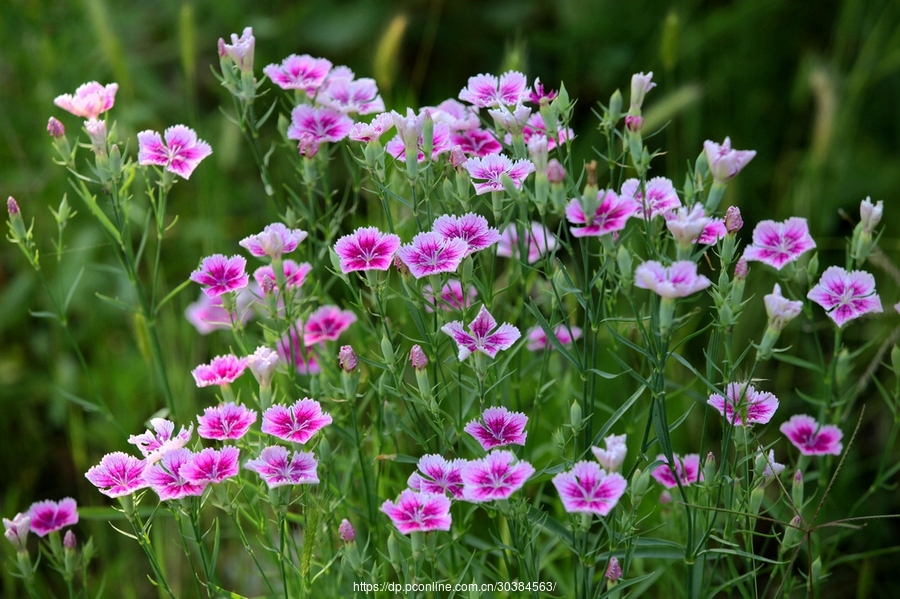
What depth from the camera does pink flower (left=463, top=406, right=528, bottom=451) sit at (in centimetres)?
121

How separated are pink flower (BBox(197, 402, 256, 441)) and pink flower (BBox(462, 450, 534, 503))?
32cm

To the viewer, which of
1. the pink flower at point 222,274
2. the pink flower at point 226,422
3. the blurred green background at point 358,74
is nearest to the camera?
the pink flower at point 226,422

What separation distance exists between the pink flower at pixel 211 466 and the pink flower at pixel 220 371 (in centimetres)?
20

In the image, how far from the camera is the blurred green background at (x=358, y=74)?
2400mm

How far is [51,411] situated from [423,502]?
165 cm

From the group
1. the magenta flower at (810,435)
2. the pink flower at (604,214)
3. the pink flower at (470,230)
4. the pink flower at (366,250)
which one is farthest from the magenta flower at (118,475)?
the magenta flower at (810,435)

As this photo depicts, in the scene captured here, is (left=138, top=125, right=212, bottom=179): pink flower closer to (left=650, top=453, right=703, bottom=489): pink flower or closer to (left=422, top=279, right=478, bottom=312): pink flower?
(left=422, top=279, right=478, bottom=312): pink flower

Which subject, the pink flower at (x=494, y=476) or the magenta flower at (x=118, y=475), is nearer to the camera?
the pink flower at (x=494, y=476)

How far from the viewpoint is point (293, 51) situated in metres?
3.01

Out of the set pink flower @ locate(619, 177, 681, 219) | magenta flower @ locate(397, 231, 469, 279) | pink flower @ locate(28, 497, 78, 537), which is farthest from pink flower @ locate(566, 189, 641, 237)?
pink flower @ locate(28, 497, 78, 537)

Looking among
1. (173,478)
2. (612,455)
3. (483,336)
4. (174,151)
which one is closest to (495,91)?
(483,336)

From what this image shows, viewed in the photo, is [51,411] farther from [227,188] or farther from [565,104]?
[565,104]

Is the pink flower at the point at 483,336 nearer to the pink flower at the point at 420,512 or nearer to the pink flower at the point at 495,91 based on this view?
the pink flower at the point at 420,512

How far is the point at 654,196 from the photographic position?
130 centimetres
